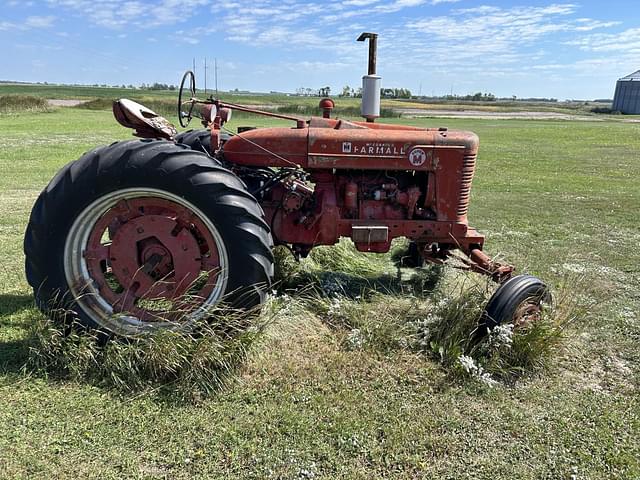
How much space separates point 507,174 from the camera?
43.8 feet

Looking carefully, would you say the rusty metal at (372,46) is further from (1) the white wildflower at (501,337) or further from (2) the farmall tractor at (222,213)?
(1) the white wildflower at (501,337)

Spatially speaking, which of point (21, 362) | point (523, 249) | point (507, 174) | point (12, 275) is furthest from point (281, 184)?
point (507, 174)

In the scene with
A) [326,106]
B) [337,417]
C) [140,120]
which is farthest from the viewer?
[326,106]

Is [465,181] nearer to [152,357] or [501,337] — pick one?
[501,337]

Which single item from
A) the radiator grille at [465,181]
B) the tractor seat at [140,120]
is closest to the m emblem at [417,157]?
Answer: the radiator grille at [465,181]

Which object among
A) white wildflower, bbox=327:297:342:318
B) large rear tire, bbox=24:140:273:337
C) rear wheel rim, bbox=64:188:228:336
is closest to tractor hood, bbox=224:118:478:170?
large rear tire, bbox=24:140:273:337

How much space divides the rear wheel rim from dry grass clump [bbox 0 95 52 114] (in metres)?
34.2

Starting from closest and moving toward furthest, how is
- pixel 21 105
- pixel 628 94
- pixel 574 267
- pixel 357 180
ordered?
pixel 357 180, pixel 574 267, pixel 21 105, pixel 628 94

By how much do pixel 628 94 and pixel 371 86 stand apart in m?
72.6

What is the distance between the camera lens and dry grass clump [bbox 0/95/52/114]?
32.4m

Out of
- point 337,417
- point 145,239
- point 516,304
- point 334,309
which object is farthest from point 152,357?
point 516,304

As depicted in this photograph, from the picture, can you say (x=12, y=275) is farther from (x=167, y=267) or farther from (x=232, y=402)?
(x=232, y=402)

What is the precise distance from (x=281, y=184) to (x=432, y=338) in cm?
173

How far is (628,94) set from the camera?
210 ft
